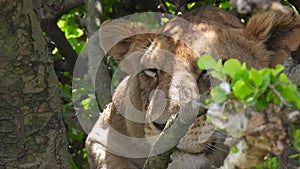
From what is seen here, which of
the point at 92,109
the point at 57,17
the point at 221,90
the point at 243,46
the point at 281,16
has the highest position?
the point at 221,90

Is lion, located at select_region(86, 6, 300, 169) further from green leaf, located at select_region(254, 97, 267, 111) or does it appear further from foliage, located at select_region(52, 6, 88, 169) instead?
green leaf, located at select_region(254, 97, 267, 111)

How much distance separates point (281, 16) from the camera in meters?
3.54

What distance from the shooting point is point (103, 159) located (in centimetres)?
423

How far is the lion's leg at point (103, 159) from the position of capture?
4.13m

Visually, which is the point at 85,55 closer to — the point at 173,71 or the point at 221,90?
the point at 173,71

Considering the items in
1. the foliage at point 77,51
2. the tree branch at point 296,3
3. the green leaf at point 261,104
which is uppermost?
the green leaf at point 261,104

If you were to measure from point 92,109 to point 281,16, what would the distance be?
1.87 meters

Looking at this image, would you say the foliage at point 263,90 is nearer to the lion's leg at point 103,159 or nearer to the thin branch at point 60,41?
the lion's leg at point 103,159

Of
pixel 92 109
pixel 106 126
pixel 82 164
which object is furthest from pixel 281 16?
pixel 82 164

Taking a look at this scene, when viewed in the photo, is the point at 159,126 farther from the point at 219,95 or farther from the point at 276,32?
the point at 219,95

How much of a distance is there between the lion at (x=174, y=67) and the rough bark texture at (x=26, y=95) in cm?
56

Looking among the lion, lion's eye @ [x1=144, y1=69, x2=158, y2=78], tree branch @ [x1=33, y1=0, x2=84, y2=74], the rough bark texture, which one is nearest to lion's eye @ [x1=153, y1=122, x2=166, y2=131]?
the lion

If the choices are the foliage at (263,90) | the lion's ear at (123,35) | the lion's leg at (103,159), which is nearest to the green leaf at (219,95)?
the foliage at (263,90)

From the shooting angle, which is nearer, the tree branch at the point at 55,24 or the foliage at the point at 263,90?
the foliage at the point at 263,90
